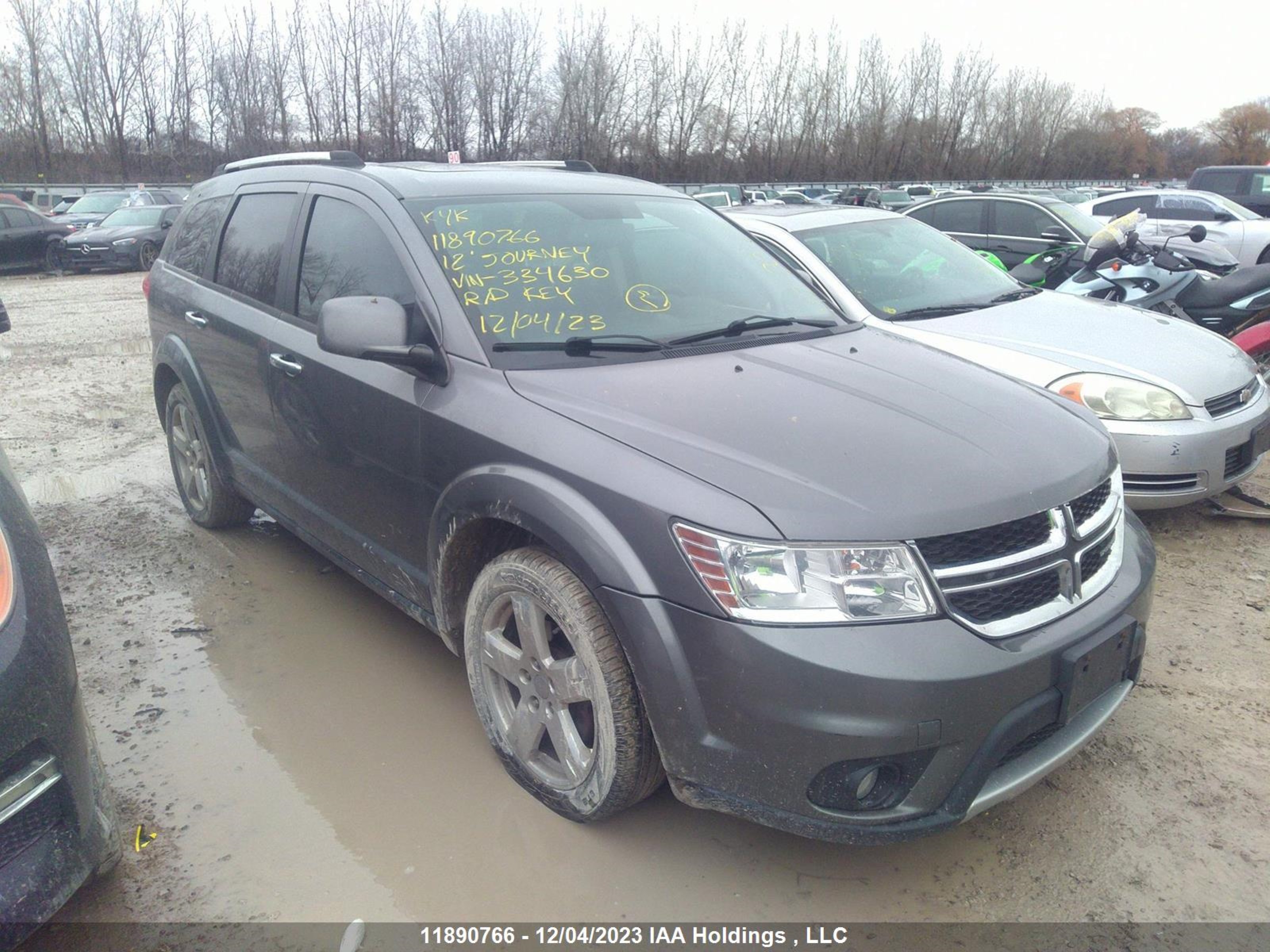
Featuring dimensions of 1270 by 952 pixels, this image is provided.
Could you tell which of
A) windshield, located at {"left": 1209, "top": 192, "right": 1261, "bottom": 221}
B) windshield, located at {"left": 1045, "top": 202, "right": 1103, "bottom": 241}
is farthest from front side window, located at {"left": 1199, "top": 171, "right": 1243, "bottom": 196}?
windshield, located at {"left": 1045, "top": 202, "right": 1103, "bottom": 241}

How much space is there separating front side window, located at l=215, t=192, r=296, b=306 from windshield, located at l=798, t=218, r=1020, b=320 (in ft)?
9.57

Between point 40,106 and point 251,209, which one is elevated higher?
point 40,106

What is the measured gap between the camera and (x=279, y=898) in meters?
2.40

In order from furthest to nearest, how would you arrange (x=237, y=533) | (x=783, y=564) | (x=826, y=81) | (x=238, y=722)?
(x=826, y=81) → (x=237, y=533) → (x=238, y=722) → (x=783, y=564)

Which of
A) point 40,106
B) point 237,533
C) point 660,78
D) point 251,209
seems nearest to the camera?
point 251,209

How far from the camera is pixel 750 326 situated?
317 cm

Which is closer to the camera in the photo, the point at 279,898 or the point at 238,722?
the point at 279,898

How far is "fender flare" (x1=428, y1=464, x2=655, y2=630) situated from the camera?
2.22m

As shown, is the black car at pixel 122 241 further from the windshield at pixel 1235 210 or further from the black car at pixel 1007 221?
the windshield at pixel 1235 210

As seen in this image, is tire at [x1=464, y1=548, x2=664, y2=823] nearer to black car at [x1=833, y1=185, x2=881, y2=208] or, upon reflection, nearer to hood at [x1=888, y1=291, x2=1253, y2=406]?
hood at [x1=888, y1=291, x2=1253, y2=406]

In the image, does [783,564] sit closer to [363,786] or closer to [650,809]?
[650,809]

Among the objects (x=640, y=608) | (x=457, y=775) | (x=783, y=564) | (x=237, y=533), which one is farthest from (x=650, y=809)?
(x=237, y=533)

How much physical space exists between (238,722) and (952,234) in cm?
873

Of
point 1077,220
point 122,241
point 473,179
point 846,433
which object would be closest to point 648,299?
point 473,179
